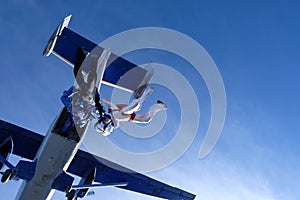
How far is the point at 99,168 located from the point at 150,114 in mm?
10263

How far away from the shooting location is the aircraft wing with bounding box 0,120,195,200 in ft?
80.6

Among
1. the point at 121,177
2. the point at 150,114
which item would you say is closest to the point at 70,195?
the point at 121,177

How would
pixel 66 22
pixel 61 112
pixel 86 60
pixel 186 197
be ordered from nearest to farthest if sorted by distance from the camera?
pixel 86 60 → pixel 66 22 → pixel 61 112 → pixel 186 197

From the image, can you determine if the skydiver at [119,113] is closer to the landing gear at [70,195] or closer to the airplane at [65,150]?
the airplane at [65,150]

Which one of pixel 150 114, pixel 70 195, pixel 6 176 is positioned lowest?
pixel 6 176

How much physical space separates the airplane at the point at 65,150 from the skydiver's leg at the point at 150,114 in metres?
1.06

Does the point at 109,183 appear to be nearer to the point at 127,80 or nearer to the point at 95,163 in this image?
the point at 95,163

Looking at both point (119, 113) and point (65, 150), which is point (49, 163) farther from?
point (119, 113)

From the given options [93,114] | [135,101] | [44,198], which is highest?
[135,101]

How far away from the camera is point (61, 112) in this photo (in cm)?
2011

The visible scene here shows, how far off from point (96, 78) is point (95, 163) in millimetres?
11280

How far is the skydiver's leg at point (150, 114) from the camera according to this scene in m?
18.2

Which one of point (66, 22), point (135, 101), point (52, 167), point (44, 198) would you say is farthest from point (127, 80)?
point (44, 198)

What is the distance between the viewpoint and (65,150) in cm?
2011
